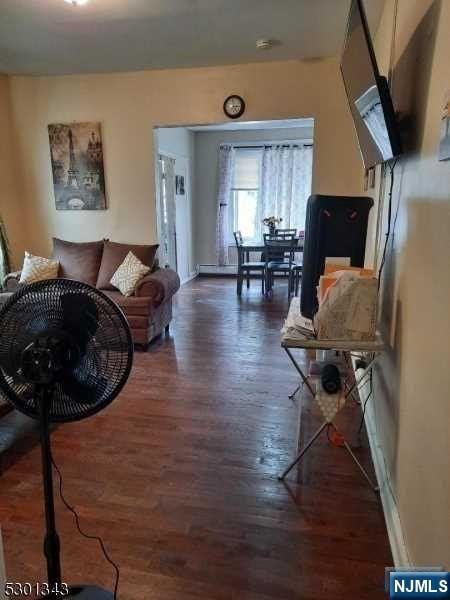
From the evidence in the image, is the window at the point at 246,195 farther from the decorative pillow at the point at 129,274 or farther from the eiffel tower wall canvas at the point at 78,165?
the decorative pillow at the point at 129,274

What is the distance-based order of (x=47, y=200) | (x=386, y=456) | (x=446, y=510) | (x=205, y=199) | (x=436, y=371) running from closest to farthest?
(x=446, y=510)
(x=436, y=371)
(x=386, y=456)
(x=47, y=200)
(x=205, y=199)

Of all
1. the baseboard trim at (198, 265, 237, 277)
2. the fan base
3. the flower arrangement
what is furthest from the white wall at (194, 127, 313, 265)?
the fan base

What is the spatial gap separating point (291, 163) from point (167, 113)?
10.7ft

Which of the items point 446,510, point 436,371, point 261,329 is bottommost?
point 261,329

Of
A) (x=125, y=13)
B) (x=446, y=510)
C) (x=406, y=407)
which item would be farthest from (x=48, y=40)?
(x=446, y=510)

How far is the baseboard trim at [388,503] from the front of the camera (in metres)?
1.48

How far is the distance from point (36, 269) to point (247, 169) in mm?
4389

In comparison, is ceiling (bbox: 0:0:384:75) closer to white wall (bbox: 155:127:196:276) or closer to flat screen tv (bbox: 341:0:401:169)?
flat screen tv (bbox: 341:0:401:169)

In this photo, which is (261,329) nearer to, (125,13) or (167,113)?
(167,113)

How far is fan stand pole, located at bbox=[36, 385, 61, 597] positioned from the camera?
115 centimetres

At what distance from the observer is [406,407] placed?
5.14 feet

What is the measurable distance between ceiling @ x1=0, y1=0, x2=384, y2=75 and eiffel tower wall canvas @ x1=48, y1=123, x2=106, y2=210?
0.61 meters

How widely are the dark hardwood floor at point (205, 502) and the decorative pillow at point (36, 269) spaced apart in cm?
180

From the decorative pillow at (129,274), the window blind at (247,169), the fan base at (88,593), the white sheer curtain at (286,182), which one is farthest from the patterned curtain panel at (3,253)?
the white sheer curtain at (286,182)
